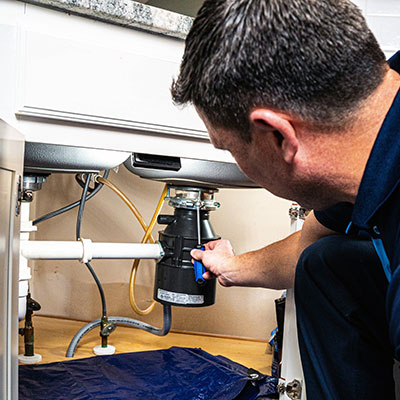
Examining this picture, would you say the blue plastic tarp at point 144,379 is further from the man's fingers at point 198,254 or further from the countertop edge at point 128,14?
the countertop edge at point 128,14

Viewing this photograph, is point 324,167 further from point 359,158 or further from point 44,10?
point 44,10

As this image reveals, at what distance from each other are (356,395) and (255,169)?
402mm

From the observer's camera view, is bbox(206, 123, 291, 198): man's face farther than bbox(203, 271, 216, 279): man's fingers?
No

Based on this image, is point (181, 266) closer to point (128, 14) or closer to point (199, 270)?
point (199, 270)

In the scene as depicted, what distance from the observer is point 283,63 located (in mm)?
462

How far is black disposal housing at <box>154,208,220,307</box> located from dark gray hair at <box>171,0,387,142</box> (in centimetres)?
62

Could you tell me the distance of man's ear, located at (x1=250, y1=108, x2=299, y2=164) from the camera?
19.2 inches

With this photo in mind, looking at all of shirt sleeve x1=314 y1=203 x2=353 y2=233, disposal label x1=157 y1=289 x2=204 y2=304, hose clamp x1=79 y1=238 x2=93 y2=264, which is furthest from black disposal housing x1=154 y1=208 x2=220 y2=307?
shirt sleeve x1=314 y1=203 x2=353 y2=233

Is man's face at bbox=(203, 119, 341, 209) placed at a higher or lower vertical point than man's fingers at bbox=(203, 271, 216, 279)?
higher

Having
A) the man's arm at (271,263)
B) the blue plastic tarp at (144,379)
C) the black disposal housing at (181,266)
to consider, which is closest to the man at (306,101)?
the man's arm at (271,263)

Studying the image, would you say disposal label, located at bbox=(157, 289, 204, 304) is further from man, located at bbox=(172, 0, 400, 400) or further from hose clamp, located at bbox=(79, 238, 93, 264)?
man, located at bbox=(172, 0, 400, 400)

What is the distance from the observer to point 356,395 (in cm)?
73

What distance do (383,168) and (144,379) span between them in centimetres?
95

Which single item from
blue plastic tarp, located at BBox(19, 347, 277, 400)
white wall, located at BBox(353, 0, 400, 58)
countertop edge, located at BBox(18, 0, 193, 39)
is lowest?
blue plastic tarp, located at BBox(19, 347, 277, 400)
